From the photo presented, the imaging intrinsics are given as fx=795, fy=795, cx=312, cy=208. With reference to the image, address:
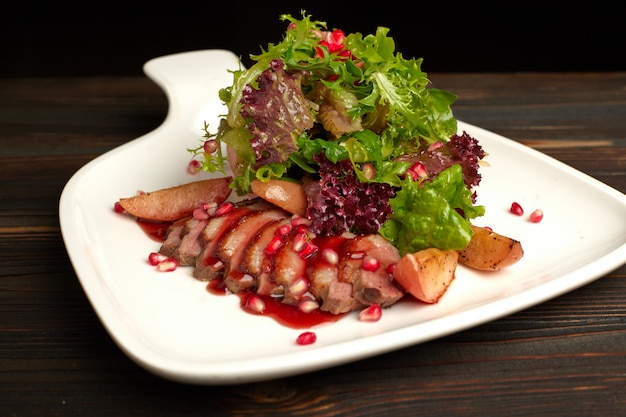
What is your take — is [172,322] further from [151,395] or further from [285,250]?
[285,250]

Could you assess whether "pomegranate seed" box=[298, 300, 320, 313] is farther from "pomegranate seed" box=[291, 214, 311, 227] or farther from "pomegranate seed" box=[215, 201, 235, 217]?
"pomegranate seed" box=[215, 201, 235, 217]

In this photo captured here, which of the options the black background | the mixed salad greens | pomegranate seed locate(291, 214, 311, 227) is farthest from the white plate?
the black background

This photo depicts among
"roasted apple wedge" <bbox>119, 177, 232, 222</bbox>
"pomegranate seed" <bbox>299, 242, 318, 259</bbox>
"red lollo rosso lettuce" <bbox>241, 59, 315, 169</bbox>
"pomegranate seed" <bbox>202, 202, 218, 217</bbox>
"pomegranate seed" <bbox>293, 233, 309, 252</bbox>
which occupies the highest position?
"red lollo rosso lettuce" <bbox>241, 59, 315, 169</bbox>

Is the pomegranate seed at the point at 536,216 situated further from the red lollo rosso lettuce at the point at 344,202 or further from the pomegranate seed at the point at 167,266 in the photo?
the pomegranate seed at the point at 167,266

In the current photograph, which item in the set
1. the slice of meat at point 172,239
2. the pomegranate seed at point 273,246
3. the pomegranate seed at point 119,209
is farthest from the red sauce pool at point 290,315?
the pomegranate seed at point 119,209

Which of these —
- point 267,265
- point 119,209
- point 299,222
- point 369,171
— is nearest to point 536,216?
point 369,171

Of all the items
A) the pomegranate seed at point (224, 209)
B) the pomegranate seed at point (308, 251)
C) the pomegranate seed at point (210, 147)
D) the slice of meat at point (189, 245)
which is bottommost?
the slice of meat at point (189, 245)
